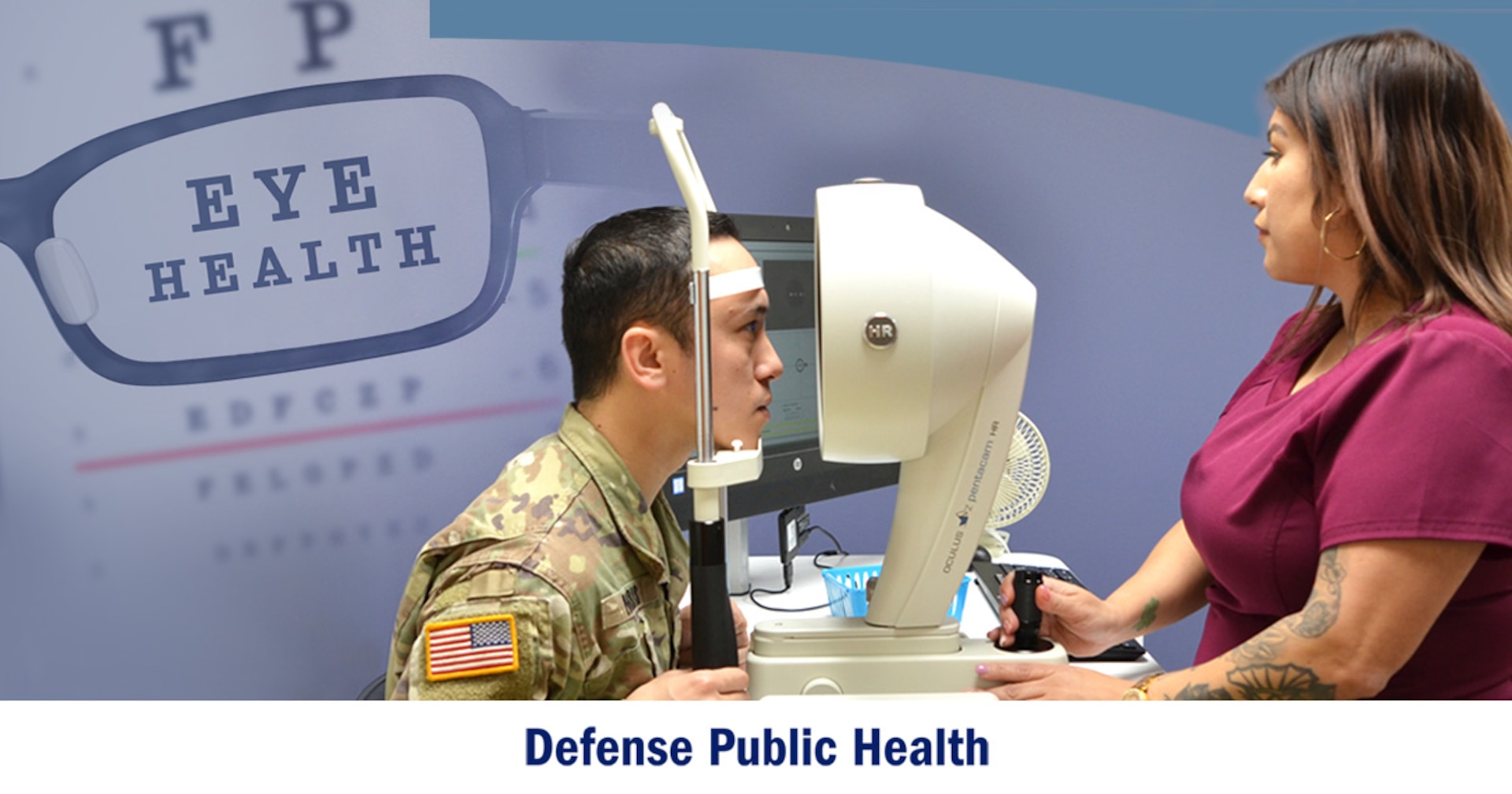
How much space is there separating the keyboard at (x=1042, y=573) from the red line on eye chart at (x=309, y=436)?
44.4 inches

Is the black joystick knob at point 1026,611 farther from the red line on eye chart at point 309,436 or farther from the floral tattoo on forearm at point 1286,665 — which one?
the red line on eye chart at point 309,436

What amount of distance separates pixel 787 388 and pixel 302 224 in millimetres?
1297

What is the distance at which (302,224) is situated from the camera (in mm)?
2562

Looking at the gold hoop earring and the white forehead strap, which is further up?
the gold hoop earring

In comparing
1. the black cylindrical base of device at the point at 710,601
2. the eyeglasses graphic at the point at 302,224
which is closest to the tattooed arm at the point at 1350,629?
the black cylindrical base of device at the point at 710,601

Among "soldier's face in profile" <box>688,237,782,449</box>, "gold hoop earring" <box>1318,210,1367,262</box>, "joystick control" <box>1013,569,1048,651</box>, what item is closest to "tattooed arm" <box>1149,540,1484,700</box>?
"joystick control" <box>1013,569,1048,651</box>

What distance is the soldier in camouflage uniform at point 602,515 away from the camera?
115 cm

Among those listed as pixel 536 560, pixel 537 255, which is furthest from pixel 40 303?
pixel 536 560

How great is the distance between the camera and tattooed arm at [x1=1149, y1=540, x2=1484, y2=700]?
3.55ft

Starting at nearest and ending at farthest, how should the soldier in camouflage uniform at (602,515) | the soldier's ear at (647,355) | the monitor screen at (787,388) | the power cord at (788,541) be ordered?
the soldier in camouflage uniform at (602,515), the soldier's ear at (647,355), the monitor screen at (787,388), the power cord at (788,541)

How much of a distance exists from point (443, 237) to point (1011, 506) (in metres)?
1.43

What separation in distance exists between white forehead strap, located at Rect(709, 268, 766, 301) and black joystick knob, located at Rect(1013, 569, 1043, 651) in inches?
17.1

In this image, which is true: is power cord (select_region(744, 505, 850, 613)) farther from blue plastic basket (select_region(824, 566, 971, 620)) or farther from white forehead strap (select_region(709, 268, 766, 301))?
white forehead strap (select_region(709, 268, 766, 301))

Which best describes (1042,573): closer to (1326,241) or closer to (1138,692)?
(1138,692)
